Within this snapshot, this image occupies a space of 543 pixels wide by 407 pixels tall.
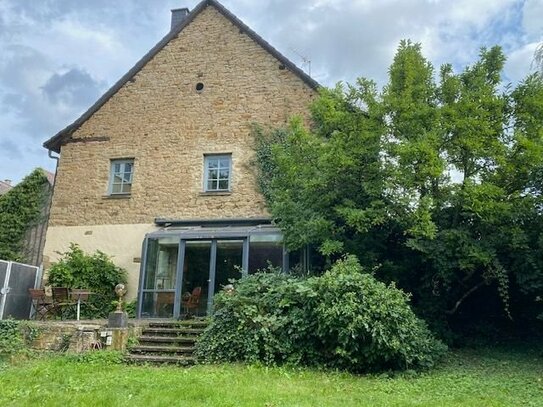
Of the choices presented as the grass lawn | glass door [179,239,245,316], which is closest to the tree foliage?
glass door [179,239,245,316]

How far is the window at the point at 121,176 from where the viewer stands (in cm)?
1462

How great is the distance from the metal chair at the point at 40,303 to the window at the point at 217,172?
5039mm

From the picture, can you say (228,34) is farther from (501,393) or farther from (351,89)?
(501,393)

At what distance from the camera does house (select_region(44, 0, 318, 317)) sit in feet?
44.7

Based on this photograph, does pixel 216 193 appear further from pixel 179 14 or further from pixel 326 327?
pixel 179 14

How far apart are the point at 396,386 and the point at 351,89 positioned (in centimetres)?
659

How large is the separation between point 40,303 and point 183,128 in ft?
20.5

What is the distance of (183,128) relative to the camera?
14570 mm

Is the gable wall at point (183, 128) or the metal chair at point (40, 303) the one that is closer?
the metal chair at point (40, 303)

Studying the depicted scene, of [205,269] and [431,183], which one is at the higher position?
[431,183]

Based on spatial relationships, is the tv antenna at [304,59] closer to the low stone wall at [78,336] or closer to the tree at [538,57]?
the tree at [538,57]

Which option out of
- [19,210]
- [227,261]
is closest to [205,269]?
[227,261]

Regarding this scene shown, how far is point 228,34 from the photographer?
15.2m

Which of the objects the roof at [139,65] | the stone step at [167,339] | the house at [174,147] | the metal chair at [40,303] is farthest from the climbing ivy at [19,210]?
the stone step at [167,339]
